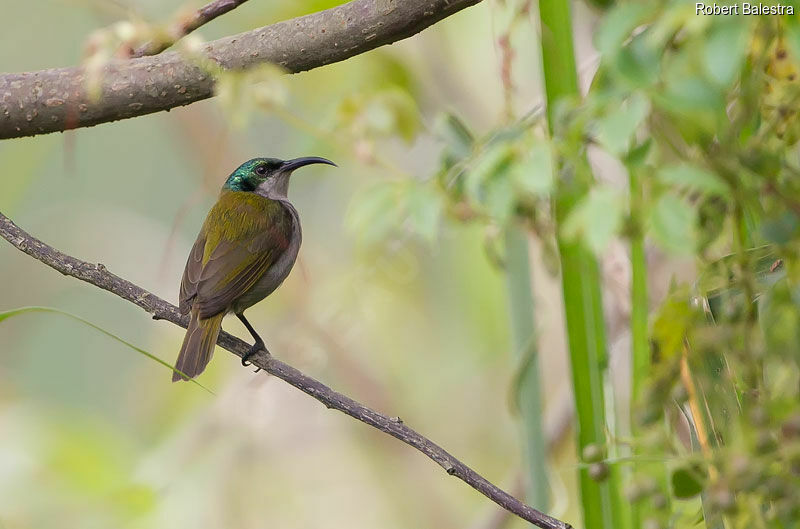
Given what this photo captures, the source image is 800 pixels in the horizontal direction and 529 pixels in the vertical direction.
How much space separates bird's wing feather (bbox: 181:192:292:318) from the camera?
128 inches

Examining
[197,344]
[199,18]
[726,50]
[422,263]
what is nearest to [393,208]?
[199,18]

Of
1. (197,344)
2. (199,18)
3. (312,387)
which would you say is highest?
(199,18)

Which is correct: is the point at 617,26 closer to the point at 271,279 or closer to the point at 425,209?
the point at 425,209

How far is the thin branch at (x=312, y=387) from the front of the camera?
1.71 meters

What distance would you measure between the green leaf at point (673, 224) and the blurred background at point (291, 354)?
1.47 metres

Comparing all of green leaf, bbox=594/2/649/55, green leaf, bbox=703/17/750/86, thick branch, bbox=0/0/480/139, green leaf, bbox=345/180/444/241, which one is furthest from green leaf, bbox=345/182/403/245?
green leaf, bbox=703/17/750/86

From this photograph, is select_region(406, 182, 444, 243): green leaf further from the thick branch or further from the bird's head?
the bird's head

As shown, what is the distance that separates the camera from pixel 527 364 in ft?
8.20

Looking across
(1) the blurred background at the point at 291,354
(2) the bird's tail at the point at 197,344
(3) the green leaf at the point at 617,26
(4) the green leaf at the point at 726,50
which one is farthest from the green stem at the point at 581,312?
(2) the bird's tail at the point at 197,344

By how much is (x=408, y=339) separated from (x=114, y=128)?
9.74ft

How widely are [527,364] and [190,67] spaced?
3.68 ft

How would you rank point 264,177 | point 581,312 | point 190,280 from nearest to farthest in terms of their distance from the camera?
point 581,312 → point 190,280 → point 264,177

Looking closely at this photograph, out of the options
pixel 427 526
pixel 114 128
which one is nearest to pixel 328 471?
pixel 427 526

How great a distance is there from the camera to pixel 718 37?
1408 millimetres
